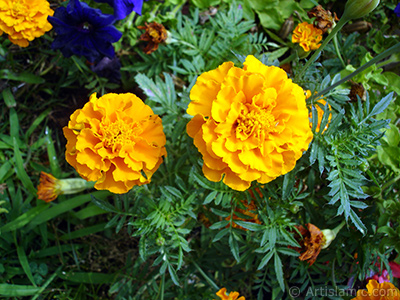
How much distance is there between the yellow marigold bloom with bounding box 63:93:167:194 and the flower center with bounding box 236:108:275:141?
0.26 meters

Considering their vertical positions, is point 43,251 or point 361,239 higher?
point 361,239

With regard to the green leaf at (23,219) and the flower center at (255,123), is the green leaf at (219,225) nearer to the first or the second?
the flower center at (255,123)

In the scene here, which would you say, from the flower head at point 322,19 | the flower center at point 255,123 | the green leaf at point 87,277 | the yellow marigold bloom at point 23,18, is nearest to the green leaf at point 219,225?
the flower center at point 255,123

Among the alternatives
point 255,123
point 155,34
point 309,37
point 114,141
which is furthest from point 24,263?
point 309,37

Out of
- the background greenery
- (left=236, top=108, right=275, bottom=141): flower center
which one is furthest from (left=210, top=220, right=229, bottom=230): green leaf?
(left=236, top=108, right=275, bottom=141): flower center

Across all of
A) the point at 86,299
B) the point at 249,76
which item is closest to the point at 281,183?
the point at 249,76

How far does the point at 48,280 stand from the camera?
63.3 inches

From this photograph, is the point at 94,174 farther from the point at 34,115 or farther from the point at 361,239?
the point at 34,115

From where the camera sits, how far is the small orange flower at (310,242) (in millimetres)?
1169

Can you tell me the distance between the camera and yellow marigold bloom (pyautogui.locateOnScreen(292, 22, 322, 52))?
1.39 m

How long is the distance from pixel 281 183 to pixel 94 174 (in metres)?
0.59

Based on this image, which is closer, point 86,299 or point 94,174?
point 94,174

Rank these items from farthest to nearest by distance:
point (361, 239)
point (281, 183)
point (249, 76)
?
1. point (361, 239)
2. point (281, 183)
3. point (249, 76)
